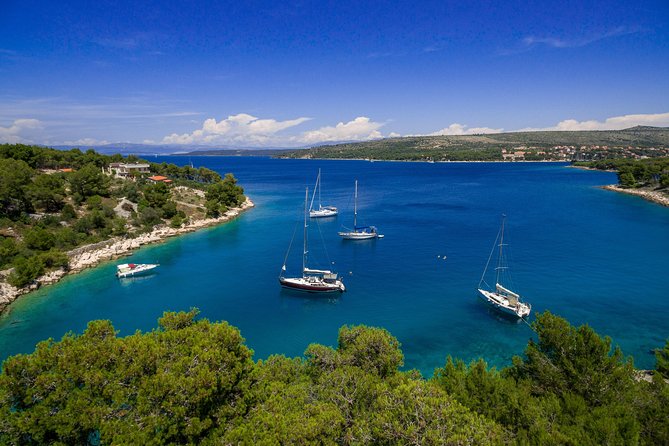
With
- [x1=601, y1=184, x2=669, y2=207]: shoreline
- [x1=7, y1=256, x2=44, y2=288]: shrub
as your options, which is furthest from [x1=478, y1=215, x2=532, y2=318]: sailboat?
[x1=601, y1=184, x2=669, y2=207]: shoreline

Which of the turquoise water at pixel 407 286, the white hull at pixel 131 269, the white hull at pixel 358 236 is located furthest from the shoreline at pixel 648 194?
the white hull at pixel 131 269

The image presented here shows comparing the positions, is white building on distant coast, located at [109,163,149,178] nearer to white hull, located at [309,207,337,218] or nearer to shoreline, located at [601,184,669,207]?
white hull, located at [309,207,337,218]

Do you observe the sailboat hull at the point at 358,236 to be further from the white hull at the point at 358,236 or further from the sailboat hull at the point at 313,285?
the sailboat hull at the point at 313,285

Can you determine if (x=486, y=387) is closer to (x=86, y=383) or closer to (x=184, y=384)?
(x=184, y=384)

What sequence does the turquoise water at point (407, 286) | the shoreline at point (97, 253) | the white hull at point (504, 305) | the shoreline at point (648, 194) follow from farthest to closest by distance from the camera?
the shoreline at point (648, 194), the shoreline at point (97, 253), the white hull at point (504, 305), the turquoise water at point (407, 286)

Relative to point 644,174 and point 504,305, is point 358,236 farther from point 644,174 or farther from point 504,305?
point 644,174

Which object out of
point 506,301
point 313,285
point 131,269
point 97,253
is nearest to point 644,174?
point 506,301
